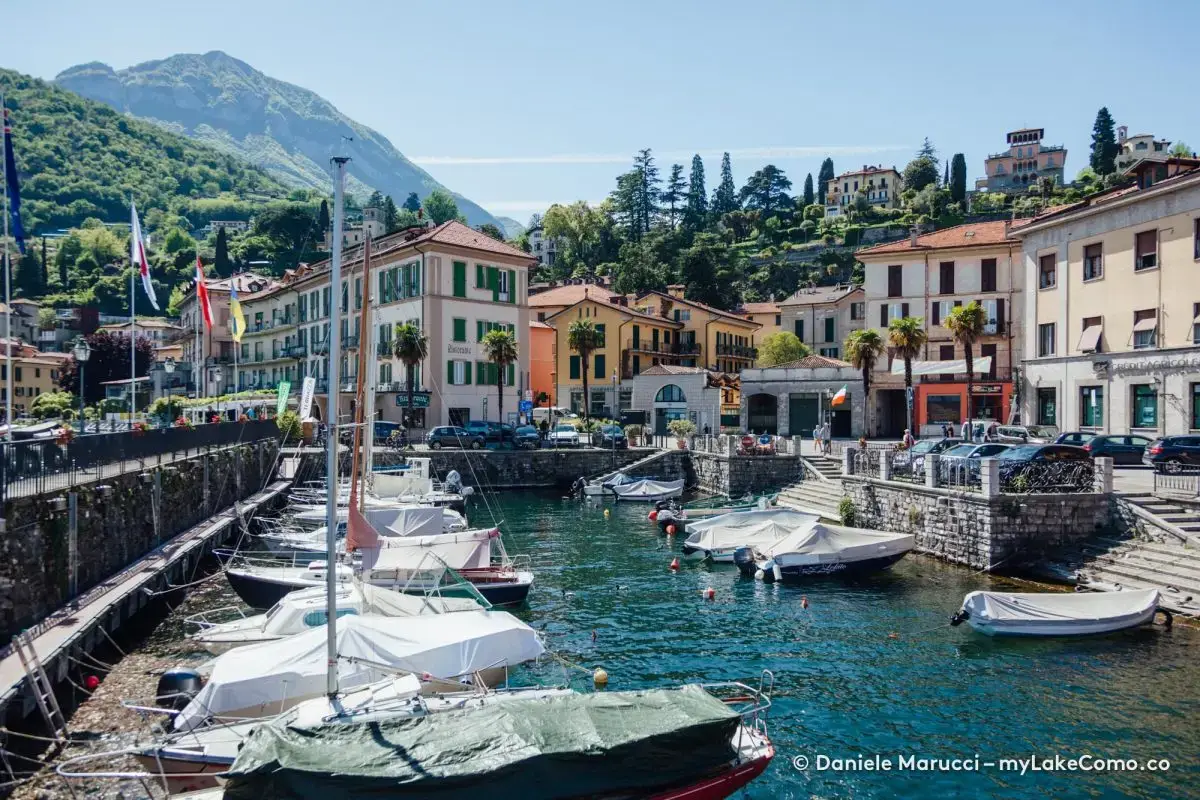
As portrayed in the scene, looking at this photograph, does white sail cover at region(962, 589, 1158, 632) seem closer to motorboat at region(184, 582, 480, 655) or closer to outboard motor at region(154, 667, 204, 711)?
motorboat at region(184, 582, 480, 655)

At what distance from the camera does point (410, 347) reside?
189 feet

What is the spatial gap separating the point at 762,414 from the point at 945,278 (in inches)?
620

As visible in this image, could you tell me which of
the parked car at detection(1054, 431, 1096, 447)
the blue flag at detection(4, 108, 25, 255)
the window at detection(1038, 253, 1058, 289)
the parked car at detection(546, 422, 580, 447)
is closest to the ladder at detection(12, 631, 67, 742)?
the blue flag at detection(4, 108, 25, 255)

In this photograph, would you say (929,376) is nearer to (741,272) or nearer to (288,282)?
(288,282)

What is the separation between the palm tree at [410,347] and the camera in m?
57.7

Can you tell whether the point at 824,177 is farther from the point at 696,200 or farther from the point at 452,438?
the point at 452,438

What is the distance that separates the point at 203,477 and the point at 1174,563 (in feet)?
112

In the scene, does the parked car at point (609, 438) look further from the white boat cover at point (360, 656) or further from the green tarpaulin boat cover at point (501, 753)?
the green tarpaulin boat cover at point (501, 753)

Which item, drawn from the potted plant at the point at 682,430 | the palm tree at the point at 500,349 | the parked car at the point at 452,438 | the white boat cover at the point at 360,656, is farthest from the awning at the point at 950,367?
the white boat cover at the point at 360,656

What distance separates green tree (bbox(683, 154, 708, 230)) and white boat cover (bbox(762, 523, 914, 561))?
136146mm

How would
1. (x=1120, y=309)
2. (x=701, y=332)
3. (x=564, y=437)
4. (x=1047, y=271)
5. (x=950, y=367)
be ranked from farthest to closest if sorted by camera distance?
(x=701, y=332), (x=564, y=437), (x=950, y=367), (x=1047, y=271), (x=1120, y=309)

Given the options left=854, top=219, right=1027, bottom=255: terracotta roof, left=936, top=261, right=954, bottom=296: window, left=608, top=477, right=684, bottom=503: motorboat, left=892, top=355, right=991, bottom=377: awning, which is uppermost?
left=854, top=219, right=1027, bottom=255: terracotta roof

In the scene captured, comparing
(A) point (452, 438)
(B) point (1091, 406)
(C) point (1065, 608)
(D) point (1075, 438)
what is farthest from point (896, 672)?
(A) point (452, 438)

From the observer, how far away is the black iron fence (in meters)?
18.7
